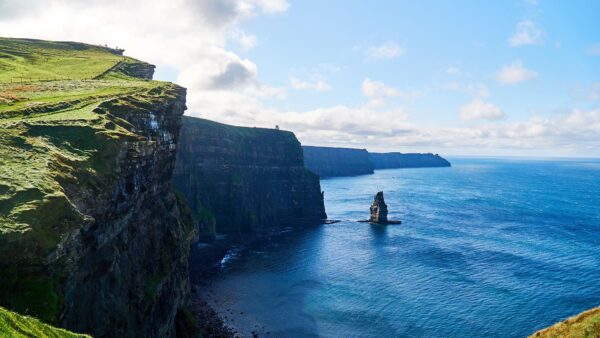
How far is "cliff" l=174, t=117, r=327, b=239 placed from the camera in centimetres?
13521

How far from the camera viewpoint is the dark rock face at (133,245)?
116ft

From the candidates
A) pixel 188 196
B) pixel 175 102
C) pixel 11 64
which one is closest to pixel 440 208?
pixel 188 196

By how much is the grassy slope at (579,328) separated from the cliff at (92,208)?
120ft

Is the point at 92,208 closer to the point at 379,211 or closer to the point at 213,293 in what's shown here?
the point at 213,293

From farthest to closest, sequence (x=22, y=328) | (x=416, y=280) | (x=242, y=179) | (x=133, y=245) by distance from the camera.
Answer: (x=242, y=179)
(x=416, y=280)
(x=133, y=245)
(x=22, y=328)

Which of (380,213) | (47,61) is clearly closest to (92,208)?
(47,61)

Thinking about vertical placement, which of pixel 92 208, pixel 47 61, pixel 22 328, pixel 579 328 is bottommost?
pixel 579 328

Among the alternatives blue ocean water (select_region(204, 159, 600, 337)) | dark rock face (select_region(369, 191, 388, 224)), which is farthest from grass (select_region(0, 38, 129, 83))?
dark rock face (select_region(369, 191, 388, 224))

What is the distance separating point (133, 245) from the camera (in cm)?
4897

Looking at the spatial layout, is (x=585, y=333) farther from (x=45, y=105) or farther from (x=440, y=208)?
(x=440, y=208)

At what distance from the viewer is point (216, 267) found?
102m

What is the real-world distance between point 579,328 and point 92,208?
41.0 m

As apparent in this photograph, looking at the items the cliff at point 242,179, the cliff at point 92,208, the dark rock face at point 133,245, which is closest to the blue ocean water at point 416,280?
the cliff at point 242,179

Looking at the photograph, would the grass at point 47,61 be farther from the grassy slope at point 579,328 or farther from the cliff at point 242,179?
the grassy slope at point 579,328
